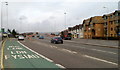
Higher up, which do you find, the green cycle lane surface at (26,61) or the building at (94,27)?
the building at (94,27)

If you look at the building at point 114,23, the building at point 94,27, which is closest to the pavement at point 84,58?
A: the building at point 114,23

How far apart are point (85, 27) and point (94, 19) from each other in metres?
11.9

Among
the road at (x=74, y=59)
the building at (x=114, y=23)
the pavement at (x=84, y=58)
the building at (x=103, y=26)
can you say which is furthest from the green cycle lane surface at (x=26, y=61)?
Answer: the building at (x=114, y=23)

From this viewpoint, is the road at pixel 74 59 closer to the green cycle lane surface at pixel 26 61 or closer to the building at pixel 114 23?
the green cycle lane surface at pixel 26 61

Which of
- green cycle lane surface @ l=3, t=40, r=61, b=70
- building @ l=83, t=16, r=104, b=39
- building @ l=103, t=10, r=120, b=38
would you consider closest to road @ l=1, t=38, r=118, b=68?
green cycle lane surface @ l=3, t=40, r=61, b=70

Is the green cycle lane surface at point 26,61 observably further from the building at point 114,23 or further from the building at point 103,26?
the building at point 114,23

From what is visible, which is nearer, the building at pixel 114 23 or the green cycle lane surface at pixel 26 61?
the green cycle lane surface at pixel 26 61

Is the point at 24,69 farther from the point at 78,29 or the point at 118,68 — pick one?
the point at 78,29

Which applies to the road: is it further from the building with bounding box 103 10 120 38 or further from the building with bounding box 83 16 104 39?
the building with bounding box 83 16 104 39

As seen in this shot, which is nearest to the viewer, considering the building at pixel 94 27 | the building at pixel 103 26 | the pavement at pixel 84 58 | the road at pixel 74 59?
the road at pixel 74 59

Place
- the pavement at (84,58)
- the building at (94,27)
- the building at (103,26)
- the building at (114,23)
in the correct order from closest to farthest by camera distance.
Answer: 1. the pavement at (84,58)
2. the building at (114,23)
3. the building at (103,26)
4. the building at (94,27)

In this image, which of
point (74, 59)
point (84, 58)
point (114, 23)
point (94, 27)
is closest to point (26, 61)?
point (74, 59)

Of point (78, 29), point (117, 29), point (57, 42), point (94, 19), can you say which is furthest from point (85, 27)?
point (57, 42)

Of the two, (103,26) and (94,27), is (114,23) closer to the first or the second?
(103,26)
